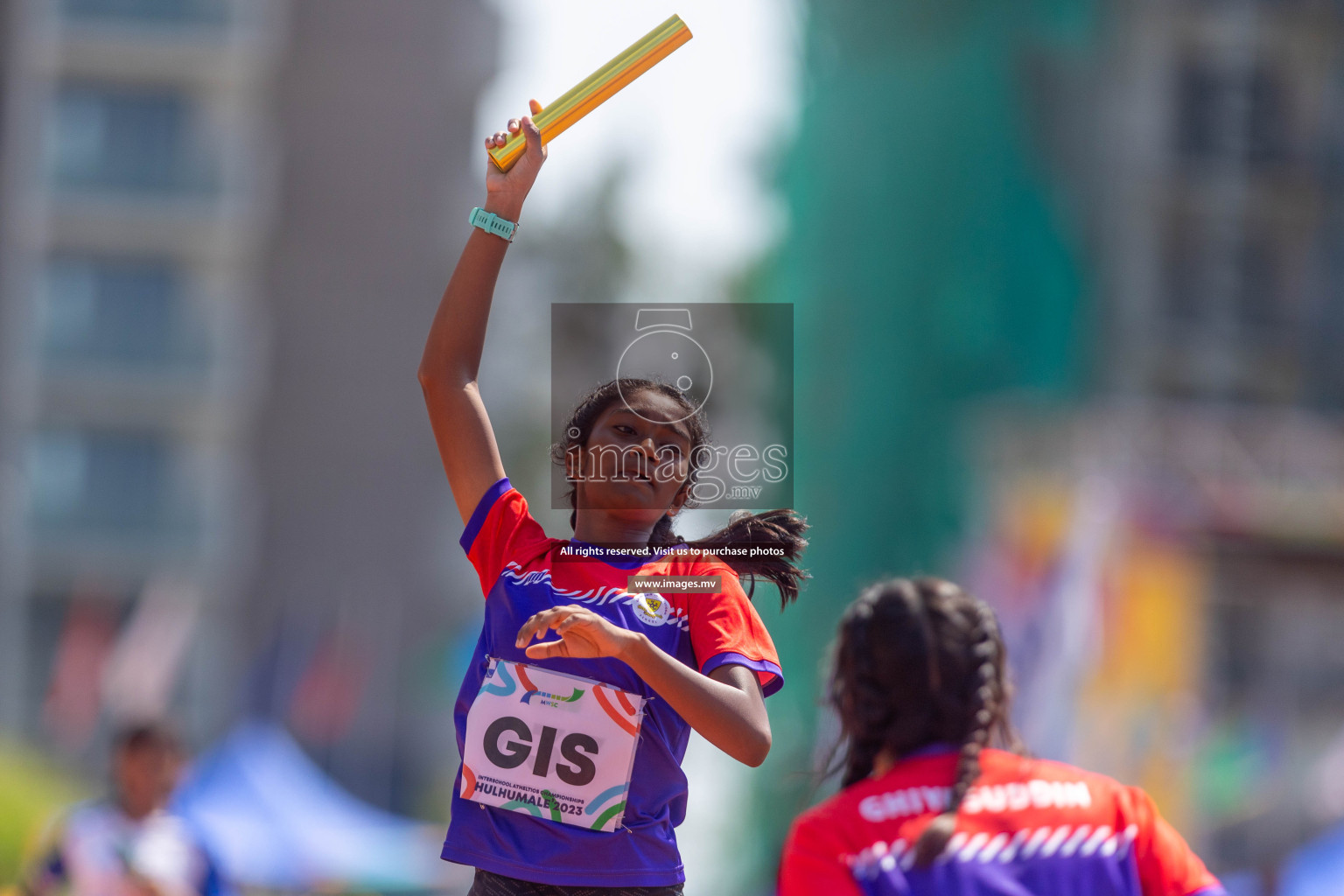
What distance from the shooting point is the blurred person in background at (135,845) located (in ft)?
19.9

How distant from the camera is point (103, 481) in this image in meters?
28.9

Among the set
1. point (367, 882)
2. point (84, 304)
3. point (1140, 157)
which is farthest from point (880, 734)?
point (84, 304)

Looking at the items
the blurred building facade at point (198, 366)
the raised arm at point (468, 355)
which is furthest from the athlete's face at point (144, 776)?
the blurred building facade at point (198, 366)

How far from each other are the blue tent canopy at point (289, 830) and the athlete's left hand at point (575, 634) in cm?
1066

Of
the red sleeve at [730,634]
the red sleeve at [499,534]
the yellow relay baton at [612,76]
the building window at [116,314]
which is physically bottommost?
the red sleeve at [730,634]

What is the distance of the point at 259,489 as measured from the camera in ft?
102

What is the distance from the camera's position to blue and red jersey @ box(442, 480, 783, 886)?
2.25m

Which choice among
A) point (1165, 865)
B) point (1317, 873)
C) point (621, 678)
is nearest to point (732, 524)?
point (621, 678)

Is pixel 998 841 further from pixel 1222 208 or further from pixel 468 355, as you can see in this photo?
pixel 1222 208

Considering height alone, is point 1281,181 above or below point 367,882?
above

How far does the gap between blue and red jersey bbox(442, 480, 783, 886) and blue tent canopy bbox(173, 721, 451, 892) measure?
1032 centimetres

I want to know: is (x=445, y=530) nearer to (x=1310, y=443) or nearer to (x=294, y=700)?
(x=294, y=700)

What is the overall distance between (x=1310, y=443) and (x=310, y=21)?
21.3 m

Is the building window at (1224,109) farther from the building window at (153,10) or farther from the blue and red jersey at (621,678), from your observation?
the blue and red jersey at (621,678)
